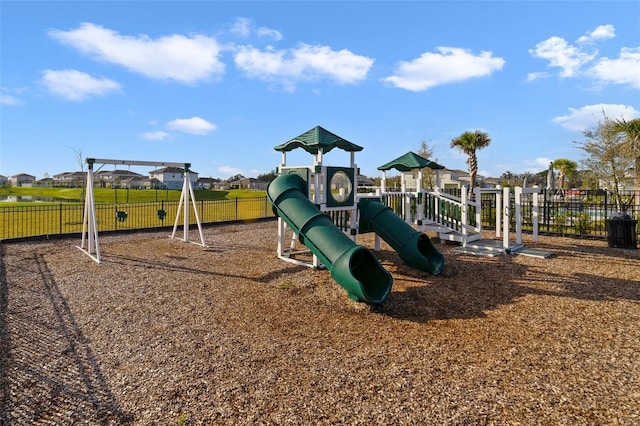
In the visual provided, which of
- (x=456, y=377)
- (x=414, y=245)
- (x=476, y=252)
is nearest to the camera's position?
(x=456, y=377)

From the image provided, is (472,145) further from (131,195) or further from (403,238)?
(131,195)

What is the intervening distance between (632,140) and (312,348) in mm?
21860

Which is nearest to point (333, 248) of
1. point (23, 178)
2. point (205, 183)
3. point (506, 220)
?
point (506, 220)

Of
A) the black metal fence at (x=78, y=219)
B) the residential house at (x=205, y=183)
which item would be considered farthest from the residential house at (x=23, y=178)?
the black metal fence at (x=78, y=219)

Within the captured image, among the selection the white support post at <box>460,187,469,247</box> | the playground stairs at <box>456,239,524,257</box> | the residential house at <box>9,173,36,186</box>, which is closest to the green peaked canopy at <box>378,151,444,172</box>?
the white support post at <box>460,187,469,247</box>

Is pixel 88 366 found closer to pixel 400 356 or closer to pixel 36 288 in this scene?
pixel 400 356

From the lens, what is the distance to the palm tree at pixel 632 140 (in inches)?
720

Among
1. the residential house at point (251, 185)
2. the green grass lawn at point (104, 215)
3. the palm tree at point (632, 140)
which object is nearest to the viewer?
the green grass lawn at point (104, 215)

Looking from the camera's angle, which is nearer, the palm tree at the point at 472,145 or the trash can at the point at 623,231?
the trash can at the point at 623,231

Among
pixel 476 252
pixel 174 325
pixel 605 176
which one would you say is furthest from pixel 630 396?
pixel 605 176

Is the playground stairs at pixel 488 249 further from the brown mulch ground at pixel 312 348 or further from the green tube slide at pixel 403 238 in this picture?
the green tube slide at pixel 403 238

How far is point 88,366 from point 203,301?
2361 mm

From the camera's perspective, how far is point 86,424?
3076 millimetres

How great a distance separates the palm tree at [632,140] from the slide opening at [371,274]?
17750 millimetres
